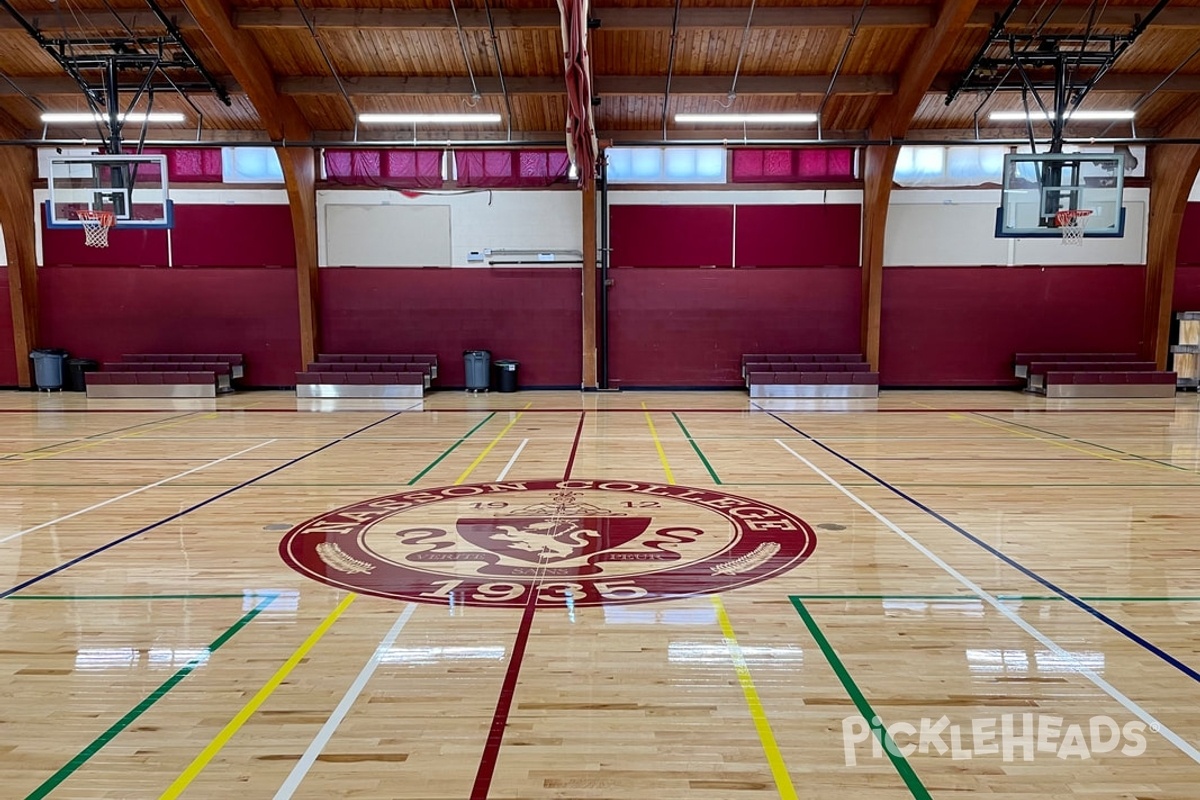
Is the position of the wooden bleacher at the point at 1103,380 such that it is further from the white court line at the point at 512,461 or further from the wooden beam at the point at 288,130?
the wooden beam at the point at 288,130

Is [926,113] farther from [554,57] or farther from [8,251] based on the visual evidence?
[8,251]

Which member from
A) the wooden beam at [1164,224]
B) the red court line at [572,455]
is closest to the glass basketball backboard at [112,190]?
the red court line at [572,455]

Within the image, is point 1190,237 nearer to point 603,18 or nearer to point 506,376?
point 603,18

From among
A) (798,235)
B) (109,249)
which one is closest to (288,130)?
(109,249)

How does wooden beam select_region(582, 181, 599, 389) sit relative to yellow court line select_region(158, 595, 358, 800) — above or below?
above

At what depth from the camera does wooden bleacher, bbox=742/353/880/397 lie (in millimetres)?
17281

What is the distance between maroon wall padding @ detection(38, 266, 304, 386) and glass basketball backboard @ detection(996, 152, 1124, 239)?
15698mm

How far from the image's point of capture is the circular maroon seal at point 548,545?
15.9ft

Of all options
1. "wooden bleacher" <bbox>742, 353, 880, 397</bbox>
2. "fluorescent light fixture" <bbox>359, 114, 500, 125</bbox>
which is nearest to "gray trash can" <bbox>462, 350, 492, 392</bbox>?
"fluorescent light fixture" <bbox>359, 114, 500, 125</bbox>

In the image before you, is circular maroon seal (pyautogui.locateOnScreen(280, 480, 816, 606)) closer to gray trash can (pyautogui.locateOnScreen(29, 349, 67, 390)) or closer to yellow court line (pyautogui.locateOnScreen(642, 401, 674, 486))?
yellow court line (pyautogui.locateOnScreen(642, 401, 674, 486))

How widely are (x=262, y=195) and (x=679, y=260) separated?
33.3 ft

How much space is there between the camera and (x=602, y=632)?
4148mm

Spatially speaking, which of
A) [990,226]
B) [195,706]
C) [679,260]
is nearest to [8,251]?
[679,260]

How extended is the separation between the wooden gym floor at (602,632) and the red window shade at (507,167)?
11.1 m
